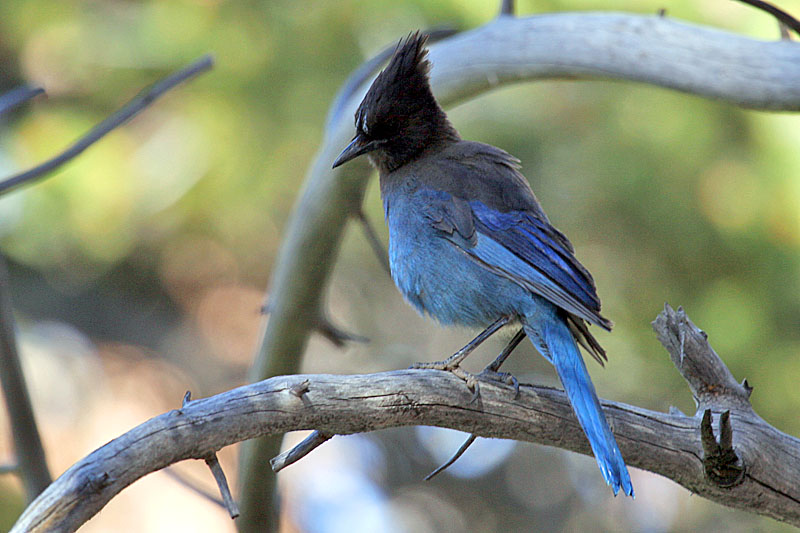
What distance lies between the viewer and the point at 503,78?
3.32 metres

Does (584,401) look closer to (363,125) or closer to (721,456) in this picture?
(721,456)

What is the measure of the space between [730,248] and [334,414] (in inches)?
159

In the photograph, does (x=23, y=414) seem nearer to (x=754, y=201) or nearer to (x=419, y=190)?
(x=419, y=190)

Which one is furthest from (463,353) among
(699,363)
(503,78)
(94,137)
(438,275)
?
(94,137)

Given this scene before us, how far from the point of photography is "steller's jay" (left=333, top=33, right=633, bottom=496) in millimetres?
2762

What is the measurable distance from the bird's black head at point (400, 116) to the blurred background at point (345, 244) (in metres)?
1.80

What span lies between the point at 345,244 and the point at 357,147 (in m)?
3.86

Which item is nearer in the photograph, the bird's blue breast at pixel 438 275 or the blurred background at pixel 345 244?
the bird's blue breast at pixel 438 275

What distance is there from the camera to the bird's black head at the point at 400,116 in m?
3.27

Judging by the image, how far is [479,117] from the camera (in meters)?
5.93

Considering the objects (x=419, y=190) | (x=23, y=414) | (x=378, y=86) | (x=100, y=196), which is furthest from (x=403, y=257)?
(x=100, y=196)

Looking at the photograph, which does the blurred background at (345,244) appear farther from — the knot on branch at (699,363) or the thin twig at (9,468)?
the knot on branch at (699,363)

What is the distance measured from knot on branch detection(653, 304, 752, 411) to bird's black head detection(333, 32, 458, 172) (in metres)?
1.25

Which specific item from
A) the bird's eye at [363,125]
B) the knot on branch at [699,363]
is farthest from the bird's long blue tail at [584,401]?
the bird's eye at [363,125]
